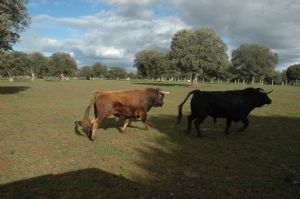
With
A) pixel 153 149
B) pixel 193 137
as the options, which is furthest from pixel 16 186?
pixel 193 137

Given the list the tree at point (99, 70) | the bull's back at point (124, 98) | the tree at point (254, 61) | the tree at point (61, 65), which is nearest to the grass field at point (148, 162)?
the bull's back at point (124, 98)

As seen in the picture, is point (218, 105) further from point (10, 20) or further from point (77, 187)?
point (10, 20)

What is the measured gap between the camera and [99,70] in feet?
570

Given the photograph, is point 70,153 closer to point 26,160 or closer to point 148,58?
point 26,160

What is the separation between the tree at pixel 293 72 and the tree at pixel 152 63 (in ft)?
173

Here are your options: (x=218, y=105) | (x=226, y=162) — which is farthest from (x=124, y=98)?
(x=226, y=162)

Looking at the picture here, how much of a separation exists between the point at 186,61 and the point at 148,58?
68416 mm

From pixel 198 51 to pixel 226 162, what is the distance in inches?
1832

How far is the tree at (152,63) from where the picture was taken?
357 feet

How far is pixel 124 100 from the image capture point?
484 inches

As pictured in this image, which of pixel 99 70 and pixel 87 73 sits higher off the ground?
pixel 99 70

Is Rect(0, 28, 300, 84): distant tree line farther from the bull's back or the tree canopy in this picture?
the bull's back

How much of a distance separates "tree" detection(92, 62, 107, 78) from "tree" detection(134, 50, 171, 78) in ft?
163

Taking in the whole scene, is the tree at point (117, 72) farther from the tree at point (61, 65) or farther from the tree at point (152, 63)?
the tree at point (61, 65)
